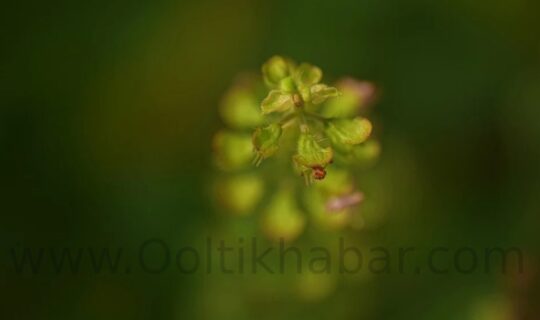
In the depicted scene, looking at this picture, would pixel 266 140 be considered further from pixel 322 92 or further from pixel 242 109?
pixel 242 109

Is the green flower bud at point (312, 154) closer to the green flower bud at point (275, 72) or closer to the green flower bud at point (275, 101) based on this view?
the green flower bud at point (275, 101)

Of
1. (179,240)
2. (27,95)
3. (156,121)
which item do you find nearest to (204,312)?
(179,240)

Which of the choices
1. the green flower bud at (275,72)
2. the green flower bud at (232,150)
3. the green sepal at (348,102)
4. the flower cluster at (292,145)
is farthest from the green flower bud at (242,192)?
the green flower bud at (275,72)

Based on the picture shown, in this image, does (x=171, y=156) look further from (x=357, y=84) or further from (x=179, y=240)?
(x=357, y=84)

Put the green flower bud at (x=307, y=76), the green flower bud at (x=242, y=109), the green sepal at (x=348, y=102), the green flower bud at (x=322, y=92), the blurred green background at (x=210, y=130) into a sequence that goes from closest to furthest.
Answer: the green flower bud at (x=322, y=92) → the green flower bud at (x=307, y=76) → the green sepal at (x=348, y=102) → the green flower bud at (x=242, y=109) → the blurred green background at (x=210, y=130)

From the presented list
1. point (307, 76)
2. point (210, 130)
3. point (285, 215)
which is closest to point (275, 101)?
point (307, 76)

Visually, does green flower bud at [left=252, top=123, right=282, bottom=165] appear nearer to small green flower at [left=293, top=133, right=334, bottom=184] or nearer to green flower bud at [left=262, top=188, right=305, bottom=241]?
small green flower at [left=293, top=133, right=334, bottom=184]

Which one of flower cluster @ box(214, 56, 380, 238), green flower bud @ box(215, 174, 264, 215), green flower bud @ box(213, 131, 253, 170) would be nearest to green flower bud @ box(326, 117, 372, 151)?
flower cluster @ box(214, 56, 380, 238)
